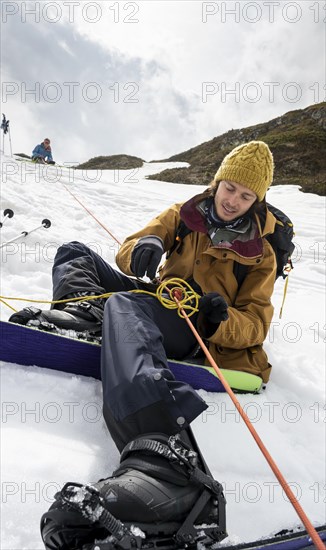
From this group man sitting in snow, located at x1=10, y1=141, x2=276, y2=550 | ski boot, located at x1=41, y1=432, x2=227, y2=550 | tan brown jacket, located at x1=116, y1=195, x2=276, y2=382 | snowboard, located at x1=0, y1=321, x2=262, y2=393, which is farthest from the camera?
tan brown jacket, located at x1=116, y1=195, x2=276, y2=382

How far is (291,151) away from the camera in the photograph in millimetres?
19453

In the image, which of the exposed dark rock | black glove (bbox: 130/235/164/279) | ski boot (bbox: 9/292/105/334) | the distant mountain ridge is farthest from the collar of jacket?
the exposed dark rock

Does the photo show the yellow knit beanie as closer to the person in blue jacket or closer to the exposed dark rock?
the person in blue jacket

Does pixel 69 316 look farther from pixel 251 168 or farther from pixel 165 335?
pixel 251 168

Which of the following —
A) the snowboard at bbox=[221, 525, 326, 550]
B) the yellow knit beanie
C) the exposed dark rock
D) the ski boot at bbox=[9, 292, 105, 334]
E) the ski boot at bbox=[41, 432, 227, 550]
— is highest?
the exposed dark rock

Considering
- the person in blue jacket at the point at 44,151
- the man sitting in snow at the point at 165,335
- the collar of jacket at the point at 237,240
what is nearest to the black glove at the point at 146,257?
the man sitting in snow at the point at 165,335

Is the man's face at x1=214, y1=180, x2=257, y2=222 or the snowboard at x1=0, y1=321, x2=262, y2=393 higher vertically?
the man's face at x1=214, y1=180, x2=257, y2=222

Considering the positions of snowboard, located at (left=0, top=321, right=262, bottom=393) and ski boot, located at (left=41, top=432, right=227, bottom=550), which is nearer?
ski boot, located at (left=41, top=432, right=227, bottom=550)

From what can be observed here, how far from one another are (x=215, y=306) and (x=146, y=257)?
1.58 feet

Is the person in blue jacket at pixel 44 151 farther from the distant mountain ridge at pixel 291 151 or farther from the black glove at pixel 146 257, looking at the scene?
the black glove at pixel 146 257

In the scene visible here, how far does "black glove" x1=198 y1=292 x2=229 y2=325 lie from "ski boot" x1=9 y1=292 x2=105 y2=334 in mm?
608

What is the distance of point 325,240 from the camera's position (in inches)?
270

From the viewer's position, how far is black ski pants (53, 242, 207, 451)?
125cm

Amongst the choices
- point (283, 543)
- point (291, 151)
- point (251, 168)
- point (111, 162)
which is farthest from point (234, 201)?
point (111, 162)
